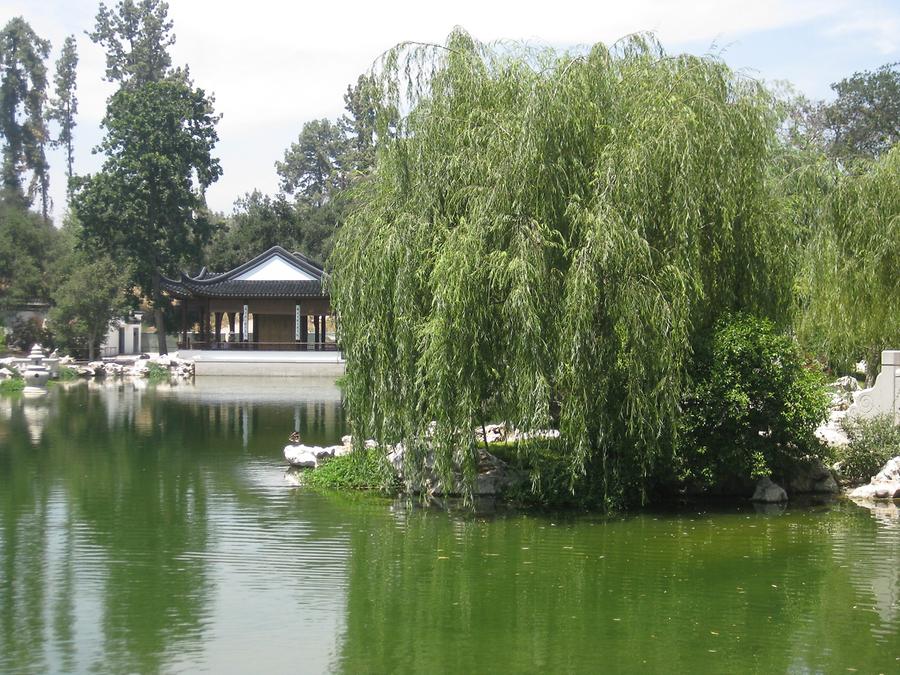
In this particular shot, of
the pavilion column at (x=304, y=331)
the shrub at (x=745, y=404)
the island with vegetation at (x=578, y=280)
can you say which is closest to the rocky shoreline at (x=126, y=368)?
the pavilion column at (x=304, y=331)

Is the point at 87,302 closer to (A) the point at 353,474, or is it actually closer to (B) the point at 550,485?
(A) the point at 353,474

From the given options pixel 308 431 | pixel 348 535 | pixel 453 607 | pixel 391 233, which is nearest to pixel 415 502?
pixel 348 535

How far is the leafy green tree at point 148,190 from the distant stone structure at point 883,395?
31523mm

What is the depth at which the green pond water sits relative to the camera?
6535 mm

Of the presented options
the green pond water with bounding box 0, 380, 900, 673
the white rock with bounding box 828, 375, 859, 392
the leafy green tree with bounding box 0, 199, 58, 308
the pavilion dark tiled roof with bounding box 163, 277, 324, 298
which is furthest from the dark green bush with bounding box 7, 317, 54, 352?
the white rock with bounding box 828, 375, 859, 392

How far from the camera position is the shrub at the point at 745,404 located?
10.6m

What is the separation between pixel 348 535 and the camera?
32.9 ft

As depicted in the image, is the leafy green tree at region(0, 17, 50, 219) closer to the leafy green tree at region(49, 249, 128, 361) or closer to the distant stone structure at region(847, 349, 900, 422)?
the leafy green tree at region(49, 249, 128, 361)

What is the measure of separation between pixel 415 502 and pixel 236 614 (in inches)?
A: 182

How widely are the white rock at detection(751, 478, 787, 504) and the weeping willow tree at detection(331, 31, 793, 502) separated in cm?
167

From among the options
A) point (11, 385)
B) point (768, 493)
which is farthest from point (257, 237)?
point (768, 493)

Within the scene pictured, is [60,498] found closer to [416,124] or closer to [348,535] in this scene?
[348,535]

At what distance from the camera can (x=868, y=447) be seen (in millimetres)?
12508

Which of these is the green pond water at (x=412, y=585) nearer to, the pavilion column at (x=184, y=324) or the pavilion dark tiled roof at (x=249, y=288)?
the pavilion dark tiled roof at (x=249, y=288)
